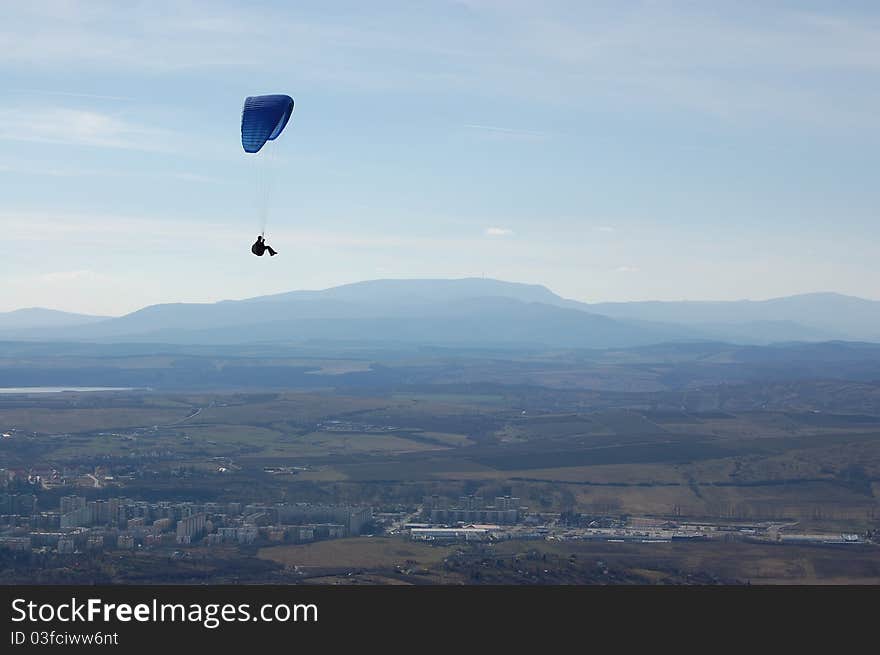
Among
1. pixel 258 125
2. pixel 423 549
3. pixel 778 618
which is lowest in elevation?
pixel 423 549

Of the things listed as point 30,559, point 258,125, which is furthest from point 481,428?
point 258,125

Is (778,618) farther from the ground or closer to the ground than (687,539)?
farther from the ground

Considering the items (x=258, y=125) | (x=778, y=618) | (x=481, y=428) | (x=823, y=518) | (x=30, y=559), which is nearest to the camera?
(x=778, y=618)

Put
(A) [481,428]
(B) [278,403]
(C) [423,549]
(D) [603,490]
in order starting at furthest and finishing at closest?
(B) [278,403]
(A) [481,428]
(D) [603,490]
(C) [423,549]

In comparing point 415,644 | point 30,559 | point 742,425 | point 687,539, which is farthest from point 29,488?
point 742,425

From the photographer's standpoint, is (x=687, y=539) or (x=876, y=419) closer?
(x=687, y=539)

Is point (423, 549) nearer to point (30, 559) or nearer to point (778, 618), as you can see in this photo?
point (30, 559)
